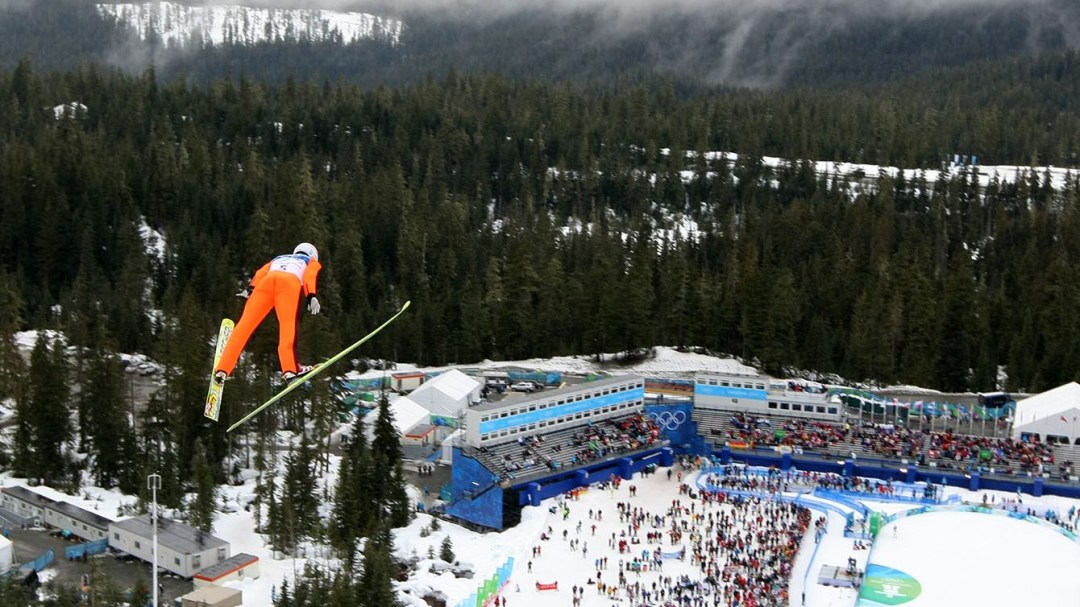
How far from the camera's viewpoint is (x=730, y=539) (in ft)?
143

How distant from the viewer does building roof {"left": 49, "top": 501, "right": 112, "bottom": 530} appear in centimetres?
4112

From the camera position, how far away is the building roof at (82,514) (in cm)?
4112

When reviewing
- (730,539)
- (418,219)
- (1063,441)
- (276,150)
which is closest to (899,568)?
(730,539)

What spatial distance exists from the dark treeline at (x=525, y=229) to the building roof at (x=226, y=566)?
1660 cm

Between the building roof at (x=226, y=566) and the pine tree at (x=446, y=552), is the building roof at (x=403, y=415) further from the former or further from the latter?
the building roof at (x=226, y=566)

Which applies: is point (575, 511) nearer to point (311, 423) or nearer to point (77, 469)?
point (311, 423)

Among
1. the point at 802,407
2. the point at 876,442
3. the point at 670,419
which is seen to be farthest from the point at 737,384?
the point at 876,442

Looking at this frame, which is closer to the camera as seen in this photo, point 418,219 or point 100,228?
point 100,228

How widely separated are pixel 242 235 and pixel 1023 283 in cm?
5107

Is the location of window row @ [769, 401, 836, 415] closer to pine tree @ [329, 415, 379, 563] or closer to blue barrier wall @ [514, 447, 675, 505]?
blue barrier wall @ [514, 447, 675, 505]

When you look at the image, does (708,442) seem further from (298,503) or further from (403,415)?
(298,503)

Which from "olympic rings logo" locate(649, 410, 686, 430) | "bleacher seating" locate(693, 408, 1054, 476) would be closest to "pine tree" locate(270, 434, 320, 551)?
"olympic rings logo" locate(649, 410, 686, 430)

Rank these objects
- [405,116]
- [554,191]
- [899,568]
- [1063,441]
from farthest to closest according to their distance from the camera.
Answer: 1. [405,116]
2. [554,191]
3. [1063,441]
4. [899,568]

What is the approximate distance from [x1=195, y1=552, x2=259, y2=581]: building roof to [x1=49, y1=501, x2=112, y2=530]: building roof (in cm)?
498
